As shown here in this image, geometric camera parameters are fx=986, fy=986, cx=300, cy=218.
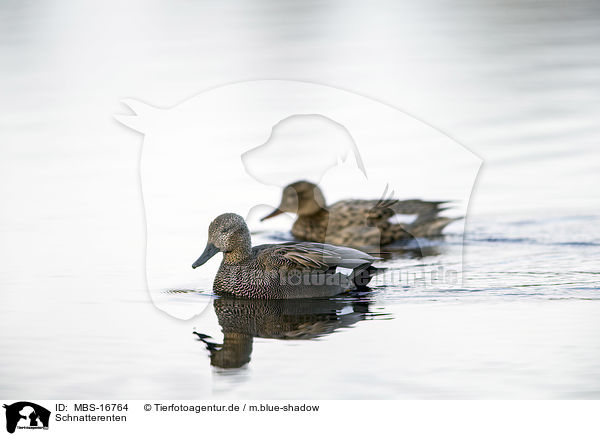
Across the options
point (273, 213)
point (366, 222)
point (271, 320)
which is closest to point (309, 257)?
point (271, 320)

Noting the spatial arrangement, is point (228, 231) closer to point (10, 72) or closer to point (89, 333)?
point (89, 333)

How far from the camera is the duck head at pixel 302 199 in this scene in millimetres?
9117

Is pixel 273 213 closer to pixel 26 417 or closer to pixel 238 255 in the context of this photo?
pixel 238 255

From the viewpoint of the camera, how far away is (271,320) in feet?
19.7

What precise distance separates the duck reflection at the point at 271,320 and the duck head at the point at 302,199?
104 inches

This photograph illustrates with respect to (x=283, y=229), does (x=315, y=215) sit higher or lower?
higher

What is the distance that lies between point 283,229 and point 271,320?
3248 mm

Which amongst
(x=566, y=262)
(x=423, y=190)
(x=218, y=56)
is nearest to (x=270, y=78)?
(x=218, y=56)

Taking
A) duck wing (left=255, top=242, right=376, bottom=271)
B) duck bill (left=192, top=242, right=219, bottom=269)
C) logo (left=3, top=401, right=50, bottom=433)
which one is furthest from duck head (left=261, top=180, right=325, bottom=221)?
logo (left=3, top=401, right=50, bottom=433)

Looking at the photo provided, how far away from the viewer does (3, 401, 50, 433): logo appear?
185 inches

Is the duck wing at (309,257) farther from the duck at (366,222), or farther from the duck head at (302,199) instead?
the duck head at (302,199)

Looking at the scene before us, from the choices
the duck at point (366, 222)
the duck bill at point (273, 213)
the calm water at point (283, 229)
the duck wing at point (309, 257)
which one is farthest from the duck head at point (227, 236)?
the duck bill at point (273, 213)

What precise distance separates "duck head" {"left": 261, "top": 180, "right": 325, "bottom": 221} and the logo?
179 inches

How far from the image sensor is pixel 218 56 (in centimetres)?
1407
